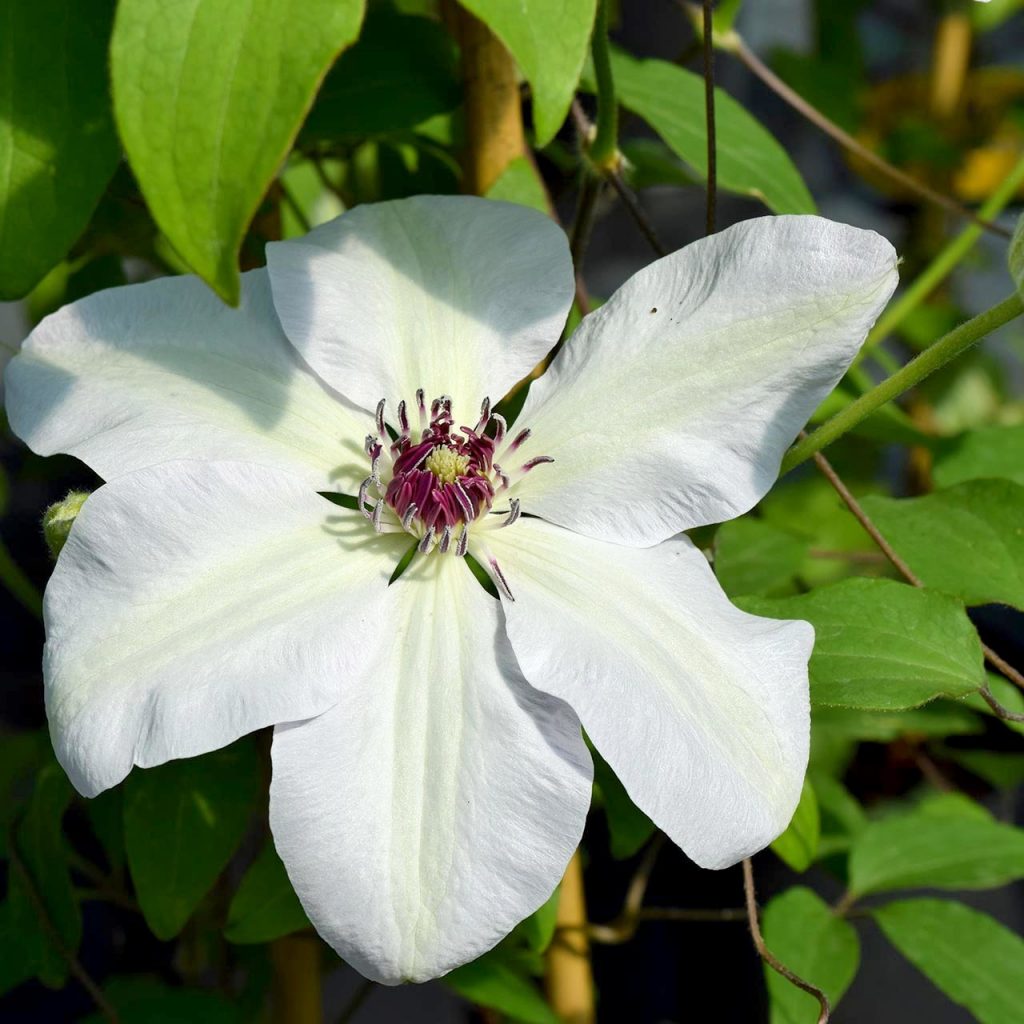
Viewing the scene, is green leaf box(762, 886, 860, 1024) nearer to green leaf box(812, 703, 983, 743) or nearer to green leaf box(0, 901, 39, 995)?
green leaf box(812, 703, 983, 743)

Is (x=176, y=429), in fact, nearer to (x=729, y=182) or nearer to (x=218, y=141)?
(x=218, y=141)

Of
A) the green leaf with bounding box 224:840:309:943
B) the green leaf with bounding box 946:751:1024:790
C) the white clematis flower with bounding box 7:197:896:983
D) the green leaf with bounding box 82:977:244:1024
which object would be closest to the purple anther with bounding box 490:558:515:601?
the white clematis flower with bounding box 7:197:896:983

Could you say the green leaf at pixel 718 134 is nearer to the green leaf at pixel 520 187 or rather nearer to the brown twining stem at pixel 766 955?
the green leaf at pixel 520 187

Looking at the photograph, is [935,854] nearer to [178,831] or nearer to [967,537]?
[967,537]

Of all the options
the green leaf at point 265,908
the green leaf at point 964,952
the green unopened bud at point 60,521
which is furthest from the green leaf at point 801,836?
the green unopened bud at point 60,521

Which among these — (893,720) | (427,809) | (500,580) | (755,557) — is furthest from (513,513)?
(893,720)

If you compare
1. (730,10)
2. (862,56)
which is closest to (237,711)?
(730,10)
